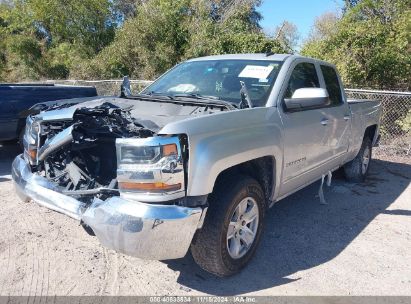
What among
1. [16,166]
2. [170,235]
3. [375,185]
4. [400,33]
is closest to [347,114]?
[375,185]

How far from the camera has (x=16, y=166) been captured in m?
3.85

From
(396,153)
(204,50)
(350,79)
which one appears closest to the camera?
(396,153)

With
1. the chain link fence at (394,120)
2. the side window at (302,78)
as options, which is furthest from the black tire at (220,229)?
the chain link fence at (394,120)

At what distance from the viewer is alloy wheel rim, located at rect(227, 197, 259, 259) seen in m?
3.32

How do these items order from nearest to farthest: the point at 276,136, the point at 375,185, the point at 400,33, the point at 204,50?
the point at 276,136, the point at 375,185, the point at 400,33, the point at 204,50

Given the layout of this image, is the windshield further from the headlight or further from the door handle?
the headlight

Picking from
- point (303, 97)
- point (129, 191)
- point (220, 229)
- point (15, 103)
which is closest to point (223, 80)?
point (303, 97)

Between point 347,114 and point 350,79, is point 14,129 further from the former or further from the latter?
point 350,79

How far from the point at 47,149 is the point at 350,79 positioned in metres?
8.44

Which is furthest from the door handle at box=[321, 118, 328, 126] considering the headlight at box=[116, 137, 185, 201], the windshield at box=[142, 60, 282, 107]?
the headlight at box=[116, 137, 185, 201]

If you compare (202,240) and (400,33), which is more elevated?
(400,33)

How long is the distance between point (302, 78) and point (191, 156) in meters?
2.20

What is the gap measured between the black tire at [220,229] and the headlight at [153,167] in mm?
423

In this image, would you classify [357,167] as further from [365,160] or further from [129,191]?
[129,191]
